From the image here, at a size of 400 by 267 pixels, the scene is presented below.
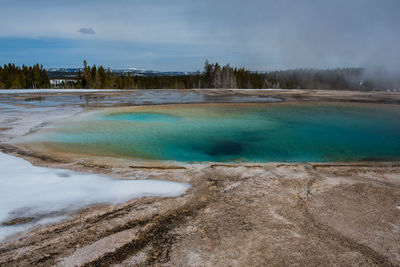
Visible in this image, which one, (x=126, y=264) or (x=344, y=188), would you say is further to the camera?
(x=344, y=188)

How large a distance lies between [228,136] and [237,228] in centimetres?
780

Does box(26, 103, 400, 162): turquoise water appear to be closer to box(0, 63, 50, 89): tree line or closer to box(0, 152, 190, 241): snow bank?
box(0, 152, 190, 241): snow bank

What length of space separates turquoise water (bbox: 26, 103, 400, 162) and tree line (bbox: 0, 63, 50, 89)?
185ft

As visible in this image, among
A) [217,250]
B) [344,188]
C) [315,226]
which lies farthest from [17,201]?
[344,188]

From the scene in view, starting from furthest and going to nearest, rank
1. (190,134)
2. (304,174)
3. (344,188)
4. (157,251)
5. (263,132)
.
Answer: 1. (263,132)
2. (190,134)
3. (304,174)
4. (344,188)
5. (157,251)

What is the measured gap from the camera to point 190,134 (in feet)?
38.8

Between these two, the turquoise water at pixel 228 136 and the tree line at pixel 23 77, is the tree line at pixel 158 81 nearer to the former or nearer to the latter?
the tree line at pixel 23 77

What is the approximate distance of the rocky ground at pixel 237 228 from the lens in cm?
335

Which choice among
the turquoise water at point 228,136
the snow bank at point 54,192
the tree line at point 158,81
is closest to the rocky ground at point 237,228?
the snow bank at point 54,192

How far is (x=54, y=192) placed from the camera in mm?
5082

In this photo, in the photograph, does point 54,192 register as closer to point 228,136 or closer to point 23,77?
point 228,136

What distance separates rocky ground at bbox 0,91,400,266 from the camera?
335cm

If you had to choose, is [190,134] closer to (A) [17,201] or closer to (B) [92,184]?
(B) [92,184]

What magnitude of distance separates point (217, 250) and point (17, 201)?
346 cm
